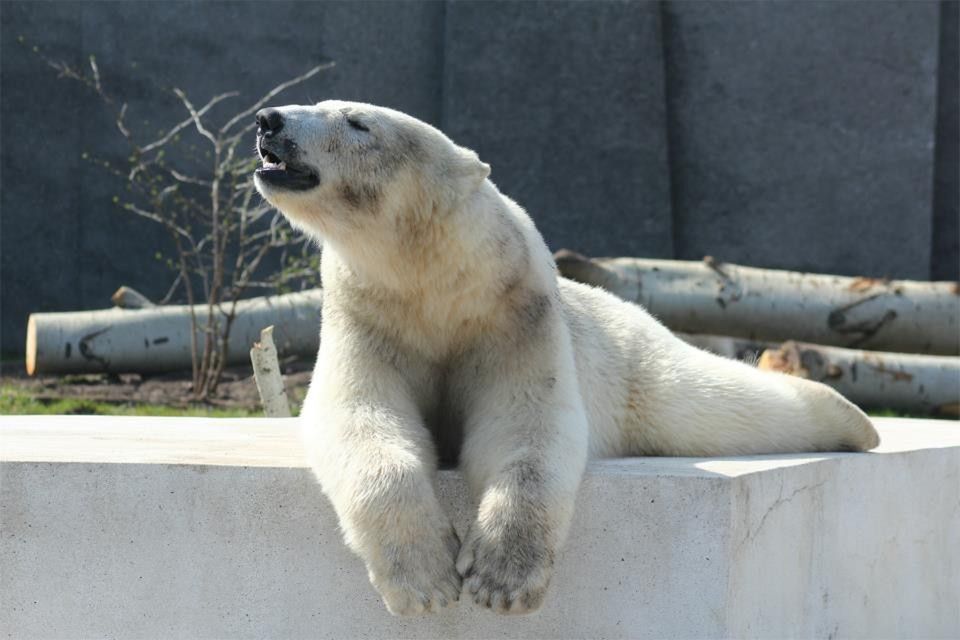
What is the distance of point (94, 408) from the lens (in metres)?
6.40

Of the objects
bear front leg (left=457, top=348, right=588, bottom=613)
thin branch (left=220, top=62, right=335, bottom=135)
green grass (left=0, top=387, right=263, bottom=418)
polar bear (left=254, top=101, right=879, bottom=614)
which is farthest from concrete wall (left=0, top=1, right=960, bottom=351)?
bear front leg (left=457, top=348, right=588, bottom=613)

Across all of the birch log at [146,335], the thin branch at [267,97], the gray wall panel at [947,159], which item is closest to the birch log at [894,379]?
the birch log at [146,335]

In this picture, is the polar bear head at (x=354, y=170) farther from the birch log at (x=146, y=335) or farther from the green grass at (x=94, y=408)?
the birch log at (x=146, y=335)

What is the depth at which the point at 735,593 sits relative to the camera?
8.70 ft

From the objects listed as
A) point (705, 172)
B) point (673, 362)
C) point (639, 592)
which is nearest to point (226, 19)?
point (705, 172)

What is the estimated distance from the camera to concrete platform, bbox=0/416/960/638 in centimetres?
264

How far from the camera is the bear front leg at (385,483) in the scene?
7.53 feet

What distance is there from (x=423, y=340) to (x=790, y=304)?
5074mm

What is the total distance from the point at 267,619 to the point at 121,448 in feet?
1.96

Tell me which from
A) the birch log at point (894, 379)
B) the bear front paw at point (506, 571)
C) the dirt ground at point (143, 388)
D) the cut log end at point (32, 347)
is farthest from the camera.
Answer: the cut log end at point (32, 347)

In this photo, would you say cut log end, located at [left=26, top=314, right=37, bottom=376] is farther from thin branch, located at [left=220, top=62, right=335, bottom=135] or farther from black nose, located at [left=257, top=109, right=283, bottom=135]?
black nose, located at [left=257, top=109, right=283, bottom=135]

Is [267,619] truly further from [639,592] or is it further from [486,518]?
[639,592]

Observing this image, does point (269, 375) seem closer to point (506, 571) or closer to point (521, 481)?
point (521, 481)

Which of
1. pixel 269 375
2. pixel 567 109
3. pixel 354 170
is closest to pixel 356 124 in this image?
pixel 354 170
